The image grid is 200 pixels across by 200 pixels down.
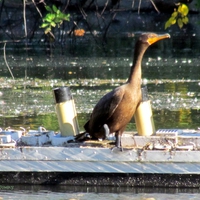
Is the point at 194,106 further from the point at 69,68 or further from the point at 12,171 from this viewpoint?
the point at 69,68

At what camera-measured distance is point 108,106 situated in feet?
27.1

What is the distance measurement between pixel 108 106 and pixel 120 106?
14 centimetres

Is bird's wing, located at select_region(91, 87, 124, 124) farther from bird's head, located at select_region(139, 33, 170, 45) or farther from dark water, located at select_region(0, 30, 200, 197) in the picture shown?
dark water, located at select_region(0, 30, 200, 197)

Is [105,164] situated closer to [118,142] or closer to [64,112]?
[118,142]

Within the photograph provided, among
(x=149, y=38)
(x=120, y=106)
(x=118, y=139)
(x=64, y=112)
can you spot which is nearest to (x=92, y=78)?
(x=64, y=112)

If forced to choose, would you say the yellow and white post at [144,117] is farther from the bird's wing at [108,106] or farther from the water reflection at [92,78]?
the water reflection at [92,78]

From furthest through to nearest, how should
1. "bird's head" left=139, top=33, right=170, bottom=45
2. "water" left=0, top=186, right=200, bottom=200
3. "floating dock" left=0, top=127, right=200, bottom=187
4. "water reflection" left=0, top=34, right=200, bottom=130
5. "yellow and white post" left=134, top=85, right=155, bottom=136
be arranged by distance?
"water reflection" left=0, top=34, right=200, bottom=130, "yellow and white post" left=134, top=85, right=155, bottom=136, "bird's head" left=139, top=33, right=170, bottom=45, "floating dock" left=0, top=127, right=200, bottom=187, "water" left=0, top=186, right=200, bottom=200

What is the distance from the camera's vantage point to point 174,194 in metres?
7.88

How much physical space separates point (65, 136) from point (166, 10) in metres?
21.4

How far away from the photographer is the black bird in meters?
8.16

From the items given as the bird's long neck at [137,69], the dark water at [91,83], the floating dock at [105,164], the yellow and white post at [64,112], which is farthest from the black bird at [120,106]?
the dark water at [91,83]

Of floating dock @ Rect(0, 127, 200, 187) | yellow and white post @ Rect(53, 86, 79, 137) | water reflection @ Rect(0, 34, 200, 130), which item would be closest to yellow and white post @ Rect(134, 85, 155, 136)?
floating dock @ Rect(0, 127, 200, 187)

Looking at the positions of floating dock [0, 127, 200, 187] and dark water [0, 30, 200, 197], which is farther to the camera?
dark water [0, 30, 200, 197]

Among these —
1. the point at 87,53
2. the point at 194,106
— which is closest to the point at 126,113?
the point at 194,106
